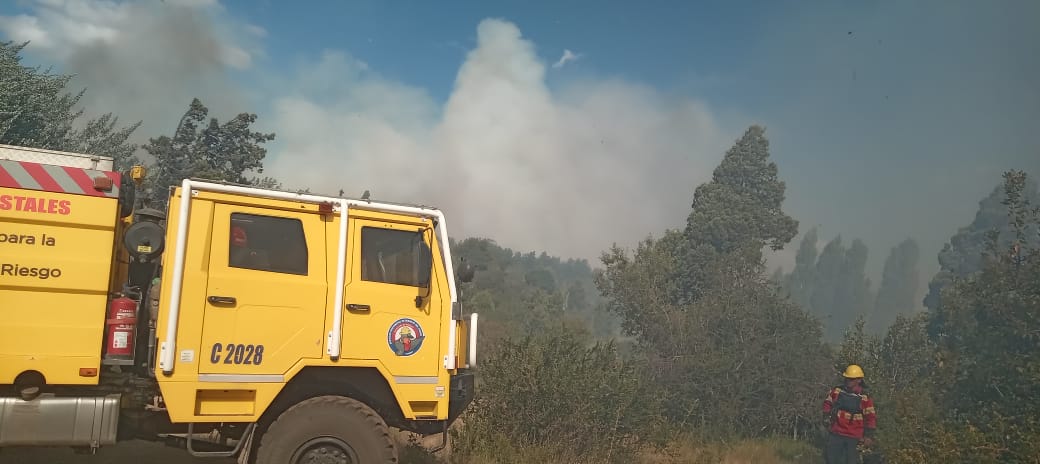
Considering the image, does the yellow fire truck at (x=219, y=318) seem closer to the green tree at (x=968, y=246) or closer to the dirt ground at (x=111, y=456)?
the dirt ground at (x=111, y=456)

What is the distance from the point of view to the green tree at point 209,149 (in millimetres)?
18828

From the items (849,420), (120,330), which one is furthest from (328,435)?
(849,420)

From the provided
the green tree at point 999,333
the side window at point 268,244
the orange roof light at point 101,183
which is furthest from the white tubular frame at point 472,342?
the green tree at point 999,333

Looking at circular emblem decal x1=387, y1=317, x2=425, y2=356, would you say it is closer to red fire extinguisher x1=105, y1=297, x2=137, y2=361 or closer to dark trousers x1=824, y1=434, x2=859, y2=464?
red fire extinguisher x1=105, y1=297, x2=137, y2=361

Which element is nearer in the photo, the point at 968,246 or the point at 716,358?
the point at 716,358

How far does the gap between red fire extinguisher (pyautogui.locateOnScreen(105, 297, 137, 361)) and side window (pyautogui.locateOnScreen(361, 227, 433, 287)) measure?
186cm

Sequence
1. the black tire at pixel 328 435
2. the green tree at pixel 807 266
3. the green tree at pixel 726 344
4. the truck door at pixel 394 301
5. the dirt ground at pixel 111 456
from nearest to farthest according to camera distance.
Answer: the black tire at pixel 328 435
the truck door at pixel 394 301
the dirt ground at pixel 111 456
the green tree at pixel 726 344
the green tree at pixel 807 266

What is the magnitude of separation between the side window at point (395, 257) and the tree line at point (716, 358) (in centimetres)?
83

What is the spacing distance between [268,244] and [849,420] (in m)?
7.53

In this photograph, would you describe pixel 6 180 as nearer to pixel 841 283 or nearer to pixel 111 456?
pixel 111 456

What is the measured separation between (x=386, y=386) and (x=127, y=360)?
82.1 inches

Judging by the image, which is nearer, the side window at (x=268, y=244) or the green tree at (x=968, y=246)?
the side window at (x=268, y=244)

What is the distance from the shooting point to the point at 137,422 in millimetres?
5656

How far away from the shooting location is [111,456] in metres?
7.11
